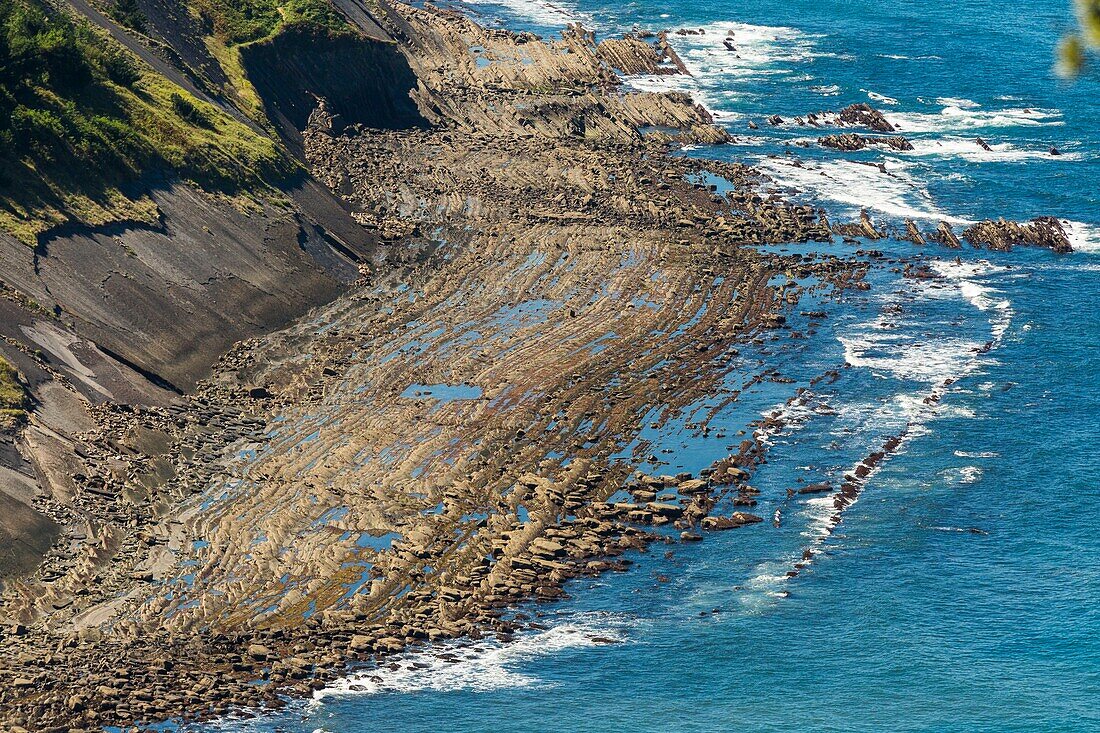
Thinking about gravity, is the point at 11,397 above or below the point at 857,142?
above

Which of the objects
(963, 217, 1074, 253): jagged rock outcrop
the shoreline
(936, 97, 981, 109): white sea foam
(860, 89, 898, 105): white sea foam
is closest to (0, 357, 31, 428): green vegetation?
the shoreline

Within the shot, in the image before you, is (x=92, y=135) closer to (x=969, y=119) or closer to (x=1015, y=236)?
(x=1015, y=236)

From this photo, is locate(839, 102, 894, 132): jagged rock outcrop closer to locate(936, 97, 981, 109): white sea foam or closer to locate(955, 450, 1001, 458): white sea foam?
locate(936, 97, 981, 109): white sea foam

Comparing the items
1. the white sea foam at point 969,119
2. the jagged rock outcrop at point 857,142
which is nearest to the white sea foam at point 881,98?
the white sea foam at point 969,119

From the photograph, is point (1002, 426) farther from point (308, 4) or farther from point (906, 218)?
point (308, 4)

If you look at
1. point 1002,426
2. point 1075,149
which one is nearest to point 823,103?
point 1075,149

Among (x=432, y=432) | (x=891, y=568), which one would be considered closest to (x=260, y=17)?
(x=432, y=432)

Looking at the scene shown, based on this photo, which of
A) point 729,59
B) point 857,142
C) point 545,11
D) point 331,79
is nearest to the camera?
point 331,79
